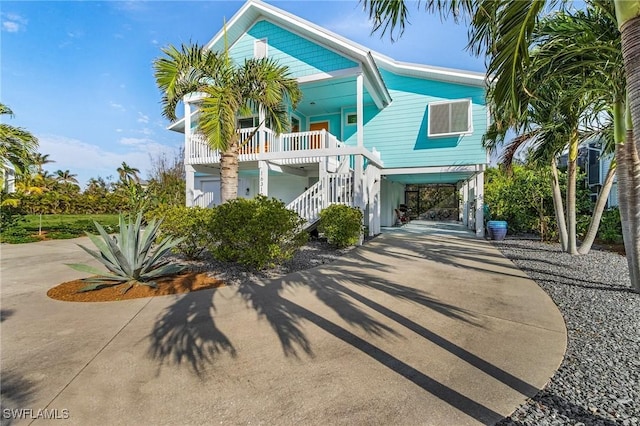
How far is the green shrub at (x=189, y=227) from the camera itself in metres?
6.66

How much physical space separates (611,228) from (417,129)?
7759mm

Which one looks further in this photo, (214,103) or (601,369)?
(214,103)

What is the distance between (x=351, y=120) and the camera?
14.6m

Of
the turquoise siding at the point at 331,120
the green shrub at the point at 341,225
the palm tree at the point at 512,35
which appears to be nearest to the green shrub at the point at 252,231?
the green shrub at the point at 341,225

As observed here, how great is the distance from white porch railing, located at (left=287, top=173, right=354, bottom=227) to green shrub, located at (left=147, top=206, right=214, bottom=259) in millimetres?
4030

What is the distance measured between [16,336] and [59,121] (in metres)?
10.2

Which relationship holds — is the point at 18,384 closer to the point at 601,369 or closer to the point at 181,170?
the point at 601,369

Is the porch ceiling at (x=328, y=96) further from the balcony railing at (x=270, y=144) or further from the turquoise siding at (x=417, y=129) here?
the balcony railing at (x=270, y=144)

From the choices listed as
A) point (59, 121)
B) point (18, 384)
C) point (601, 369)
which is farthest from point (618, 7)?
point (59, 121)

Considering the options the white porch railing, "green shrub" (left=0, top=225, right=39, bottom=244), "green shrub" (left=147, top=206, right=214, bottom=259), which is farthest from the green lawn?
the white porch railing

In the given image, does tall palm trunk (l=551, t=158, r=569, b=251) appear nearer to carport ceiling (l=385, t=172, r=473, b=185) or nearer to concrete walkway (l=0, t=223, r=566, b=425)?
concrete walkway (l=0, t=223, r=566, b=425)

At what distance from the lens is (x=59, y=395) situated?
2332mm

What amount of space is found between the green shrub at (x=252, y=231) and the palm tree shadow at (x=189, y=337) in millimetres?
1756

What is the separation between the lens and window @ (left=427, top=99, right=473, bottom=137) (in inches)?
488
